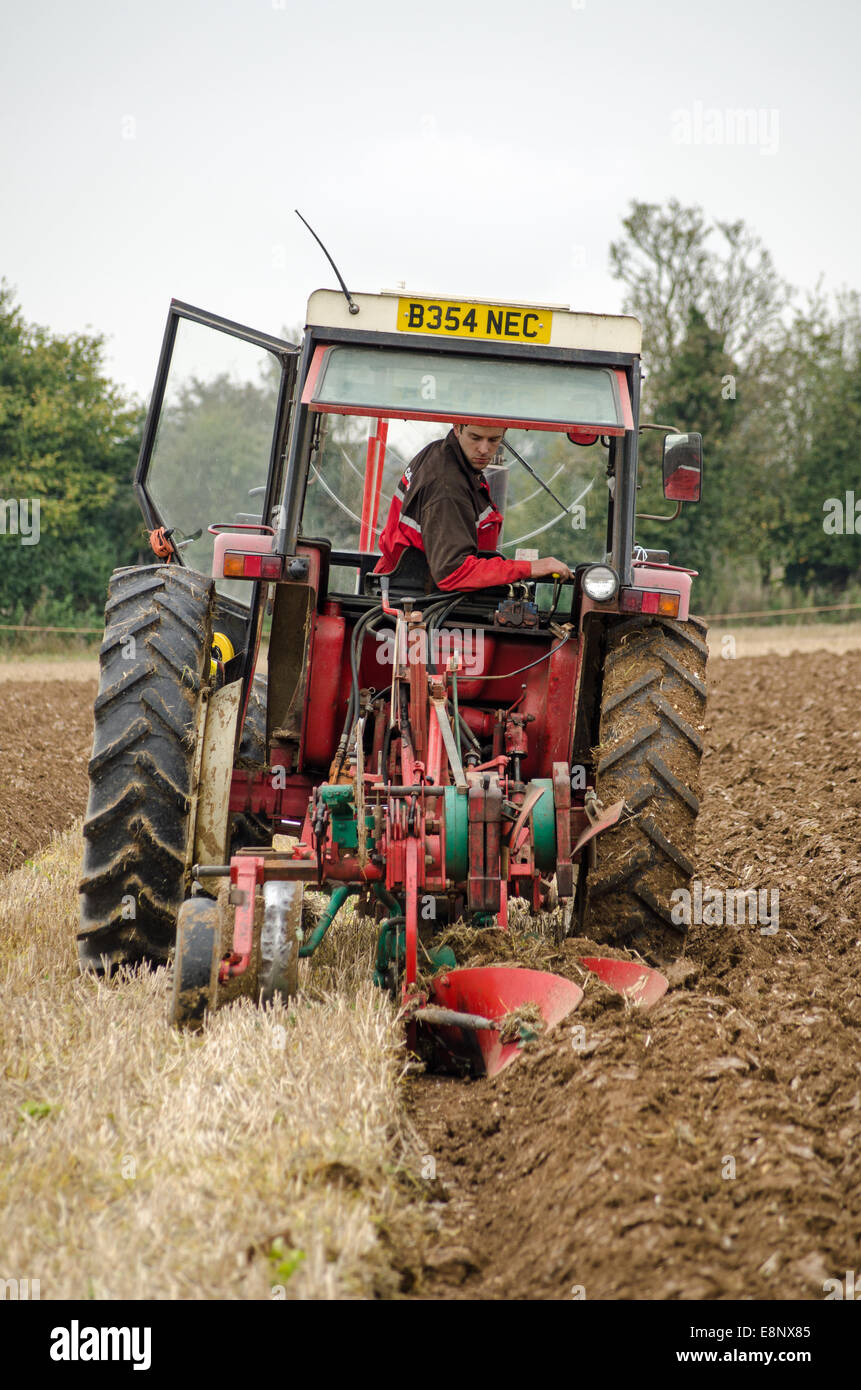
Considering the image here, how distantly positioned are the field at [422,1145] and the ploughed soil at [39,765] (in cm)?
327

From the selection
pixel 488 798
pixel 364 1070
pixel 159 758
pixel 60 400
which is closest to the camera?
pixel 364 1070

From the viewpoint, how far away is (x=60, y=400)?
28.7m

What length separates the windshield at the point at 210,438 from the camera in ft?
17.7

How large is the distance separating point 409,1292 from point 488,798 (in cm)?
161

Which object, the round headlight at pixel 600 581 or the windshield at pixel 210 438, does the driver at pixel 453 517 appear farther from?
the windshield at pixel 210 438

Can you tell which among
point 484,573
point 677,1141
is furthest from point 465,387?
point 677,1141

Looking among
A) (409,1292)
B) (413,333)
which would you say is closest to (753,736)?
(413,333)

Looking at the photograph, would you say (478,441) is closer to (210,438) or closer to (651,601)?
(651,601)

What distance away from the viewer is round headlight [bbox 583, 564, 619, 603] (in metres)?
4.41

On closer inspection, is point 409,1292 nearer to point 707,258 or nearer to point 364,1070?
point 364,1070

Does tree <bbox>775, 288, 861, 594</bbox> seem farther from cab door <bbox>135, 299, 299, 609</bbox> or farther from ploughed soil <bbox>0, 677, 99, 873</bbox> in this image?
cab door <bbox>135, 299, 299, 609</bbox>
